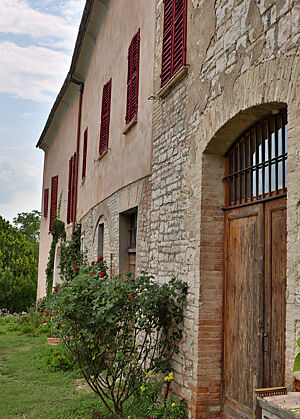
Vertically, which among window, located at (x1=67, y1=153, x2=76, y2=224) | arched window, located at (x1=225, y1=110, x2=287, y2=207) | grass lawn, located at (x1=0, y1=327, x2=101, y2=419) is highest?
window, located at (x1=67, y1=153, x2=76, y2=224)

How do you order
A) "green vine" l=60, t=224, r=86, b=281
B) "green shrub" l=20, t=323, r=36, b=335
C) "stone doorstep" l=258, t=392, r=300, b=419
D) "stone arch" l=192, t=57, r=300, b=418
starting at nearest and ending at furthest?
"stone doorstep" l=258, t=392, r=300, b=419, "stone arch" l=192, t=57, r=300, b=418, "green vine" l=60, t=224, r=86, b=281, "green shrub" l=20, t=323, r=36, b=335

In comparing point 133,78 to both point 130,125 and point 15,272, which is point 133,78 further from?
point 15,272

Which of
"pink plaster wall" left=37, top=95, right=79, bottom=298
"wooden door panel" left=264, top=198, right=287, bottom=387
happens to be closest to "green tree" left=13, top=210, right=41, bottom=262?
"pink plaster wall" left=37, top=95, right=79, bottom=298

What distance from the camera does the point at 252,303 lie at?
4.11m

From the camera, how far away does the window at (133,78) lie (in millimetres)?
7535

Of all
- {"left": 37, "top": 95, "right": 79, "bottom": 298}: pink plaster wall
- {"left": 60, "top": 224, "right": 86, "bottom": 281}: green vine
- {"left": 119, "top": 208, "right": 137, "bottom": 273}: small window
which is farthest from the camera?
{"left": 37, "top": 95, "right": 79, "bottom": 298}: pink plaster wall

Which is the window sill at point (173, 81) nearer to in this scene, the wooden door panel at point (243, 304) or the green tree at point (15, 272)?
the wooden door panel at point (243, 304)

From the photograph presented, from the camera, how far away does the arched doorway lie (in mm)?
3752

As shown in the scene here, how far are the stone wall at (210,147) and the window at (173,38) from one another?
180 mm

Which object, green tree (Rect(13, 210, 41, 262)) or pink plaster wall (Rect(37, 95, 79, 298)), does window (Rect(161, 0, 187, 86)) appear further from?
green tree (Rect(13, 210, 41, 262))

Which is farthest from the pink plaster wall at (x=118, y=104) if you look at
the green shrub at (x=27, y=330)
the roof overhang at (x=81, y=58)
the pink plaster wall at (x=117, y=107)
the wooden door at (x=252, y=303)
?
the green shrub at (x=27, y=330)

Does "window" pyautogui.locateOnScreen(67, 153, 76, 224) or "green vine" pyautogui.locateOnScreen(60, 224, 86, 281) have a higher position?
"window" pyautogui.locateOnScreen(67, 153, 76, 224)

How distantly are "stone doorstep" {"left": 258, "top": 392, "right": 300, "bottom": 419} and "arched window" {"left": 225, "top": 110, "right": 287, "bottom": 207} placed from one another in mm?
1603

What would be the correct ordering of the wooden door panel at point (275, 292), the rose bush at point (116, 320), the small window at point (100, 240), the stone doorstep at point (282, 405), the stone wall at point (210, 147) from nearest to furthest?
the stone doorstep at point (282, 405) → the stone wall at point (210, 147) → the wooden door panel at point (275, 292) → the rose bush at point (116, 320) → the small window at point (100, 240)
